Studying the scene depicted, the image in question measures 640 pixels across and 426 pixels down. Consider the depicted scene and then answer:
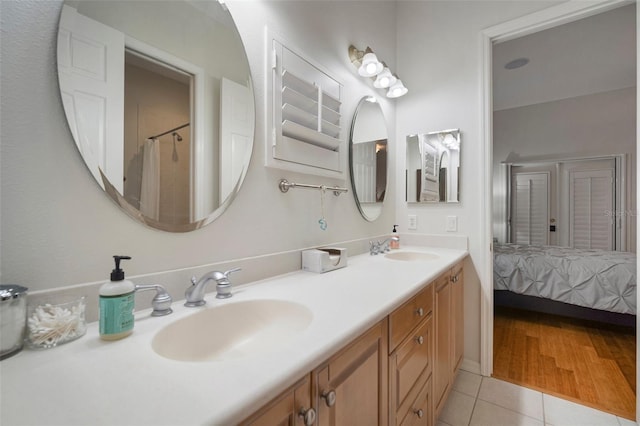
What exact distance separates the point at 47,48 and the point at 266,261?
35.5 inches

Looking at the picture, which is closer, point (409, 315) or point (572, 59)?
point (409, 315)

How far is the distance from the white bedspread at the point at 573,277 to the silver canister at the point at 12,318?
11.6ft

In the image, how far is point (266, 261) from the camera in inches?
47.4

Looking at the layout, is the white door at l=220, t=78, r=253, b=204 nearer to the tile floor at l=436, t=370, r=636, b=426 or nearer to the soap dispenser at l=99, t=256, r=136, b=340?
the soap dispenser at l=99, t=256, r=136, b=340

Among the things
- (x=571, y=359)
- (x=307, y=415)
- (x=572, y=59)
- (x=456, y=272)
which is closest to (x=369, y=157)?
(x=456, y=272)

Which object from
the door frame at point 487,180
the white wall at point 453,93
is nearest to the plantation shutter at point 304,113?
the white wall at point 453,93

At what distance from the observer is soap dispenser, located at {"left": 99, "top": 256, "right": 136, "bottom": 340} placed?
63 centimetres

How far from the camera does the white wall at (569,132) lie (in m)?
3.80

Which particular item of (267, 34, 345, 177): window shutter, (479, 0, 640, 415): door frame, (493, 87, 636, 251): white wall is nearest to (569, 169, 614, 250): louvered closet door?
(493, 87, 636, 251): white wall

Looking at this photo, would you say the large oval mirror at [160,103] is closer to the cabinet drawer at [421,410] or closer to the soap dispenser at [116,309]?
the soap dispenser at [116,309]

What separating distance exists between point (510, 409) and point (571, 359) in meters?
0.98

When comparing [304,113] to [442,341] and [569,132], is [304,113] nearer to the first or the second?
[442,341]

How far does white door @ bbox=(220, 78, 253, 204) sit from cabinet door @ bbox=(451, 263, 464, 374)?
1351mm

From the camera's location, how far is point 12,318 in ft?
1.87
